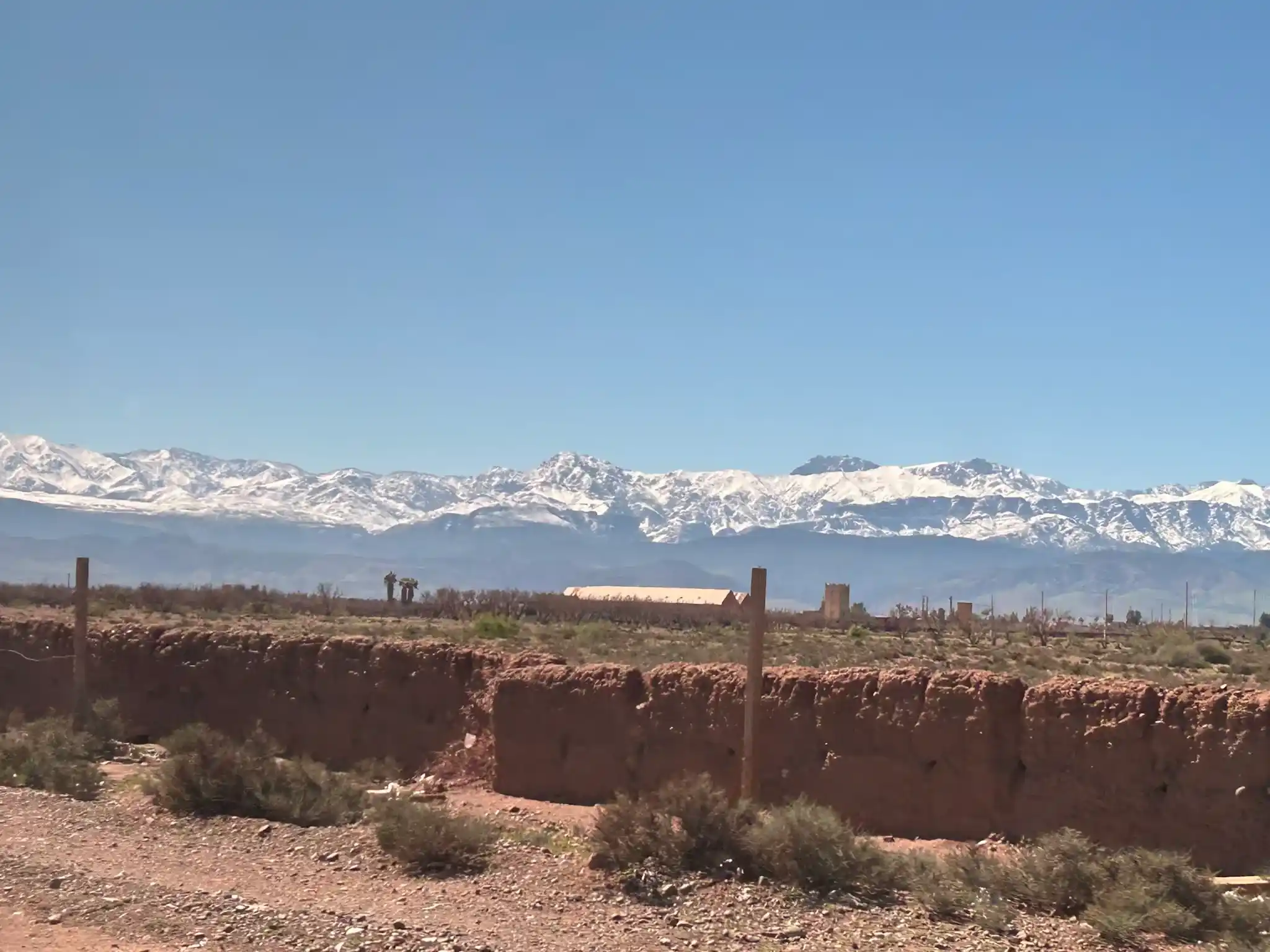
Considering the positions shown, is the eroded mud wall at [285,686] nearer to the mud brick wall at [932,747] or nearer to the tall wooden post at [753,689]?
the mud brick wall at [932,747]

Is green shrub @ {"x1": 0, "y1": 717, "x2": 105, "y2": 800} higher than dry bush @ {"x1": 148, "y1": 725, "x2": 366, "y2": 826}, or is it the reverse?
dry bush @ {"x1": 148, "y1": 725, "x2": 366, "y2": 826}

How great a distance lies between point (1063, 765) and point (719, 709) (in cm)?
390

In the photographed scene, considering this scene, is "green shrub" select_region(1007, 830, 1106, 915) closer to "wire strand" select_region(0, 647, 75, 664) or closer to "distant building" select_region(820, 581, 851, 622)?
"wire strand" select_region(0, 647, 75, 664)

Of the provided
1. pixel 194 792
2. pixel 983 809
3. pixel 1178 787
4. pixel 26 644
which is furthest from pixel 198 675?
pixel 1178 787

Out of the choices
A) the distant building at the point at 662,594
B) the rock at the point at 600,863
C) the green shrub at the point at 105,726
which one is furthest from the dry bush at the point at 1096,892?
the distant building at the point at 662,594

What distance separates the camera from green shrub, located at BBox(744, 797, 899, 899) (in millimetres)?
11289

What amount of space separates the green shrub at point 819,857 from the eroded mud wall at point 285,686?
731 cm

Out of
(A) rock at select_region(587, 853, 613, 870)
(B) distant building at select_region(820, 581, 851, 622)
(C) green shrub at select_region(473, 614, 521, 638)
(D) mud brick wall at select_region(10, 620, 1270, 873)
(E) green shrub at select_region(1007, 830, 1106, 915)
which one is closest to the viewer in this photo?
(E) green shrub at select_region(1007, 830, 1106, 915)

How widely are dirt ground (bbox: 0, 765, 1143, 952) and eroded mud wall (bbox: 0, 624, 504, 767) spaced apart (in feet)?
16.2

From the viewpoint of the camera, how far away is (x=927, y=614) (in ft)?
183

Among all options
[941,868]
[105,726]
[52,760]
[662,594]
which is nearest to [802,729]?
[941,868]

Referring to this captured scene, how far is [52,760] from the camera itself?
17.3 m

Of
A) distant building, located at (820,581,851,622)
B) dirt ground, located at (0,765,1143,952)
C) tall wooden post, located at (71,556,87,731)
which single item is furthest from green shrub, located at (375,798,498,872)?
distant building, located at (820,581,851,622)

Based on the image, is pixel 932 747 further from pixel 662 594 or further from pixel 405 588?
pixel 662 594
